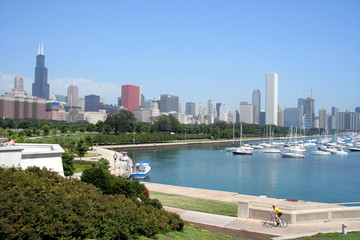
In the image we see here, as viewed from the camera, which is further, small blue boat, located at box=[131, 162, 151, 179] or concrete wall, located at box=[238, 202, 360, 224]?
small blue boat, located at box=[131, 162, 151, 179]

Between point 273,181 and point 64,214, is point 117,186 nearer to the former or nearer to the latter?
point 64,214

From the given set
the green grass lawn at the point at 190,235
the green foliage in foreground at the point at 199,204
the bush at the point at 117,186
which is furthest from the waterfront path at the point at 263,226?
the bush at the point at 117,186

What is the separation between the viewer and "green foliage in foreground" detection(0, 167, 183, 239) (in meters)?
8.49

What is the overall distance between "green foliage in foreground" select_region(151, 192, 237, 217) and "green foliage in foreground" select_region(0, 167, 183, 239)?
6.28 metres

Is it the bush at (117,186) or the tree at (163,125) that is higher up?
the tree at (163,125)

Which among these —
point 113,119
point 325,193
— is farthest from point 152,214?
point 113,119

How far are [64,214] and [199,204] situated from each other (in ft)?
39.4

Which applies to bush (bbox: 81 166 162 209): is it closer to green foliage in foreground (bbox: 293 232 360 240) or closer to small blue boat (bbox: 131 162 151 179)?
green foliage in foreground (bbox: 293 232 360 240)

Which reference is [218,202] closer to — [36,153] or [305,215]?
[305,215]

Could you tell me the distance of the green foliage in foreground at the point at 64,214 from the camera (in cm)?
849

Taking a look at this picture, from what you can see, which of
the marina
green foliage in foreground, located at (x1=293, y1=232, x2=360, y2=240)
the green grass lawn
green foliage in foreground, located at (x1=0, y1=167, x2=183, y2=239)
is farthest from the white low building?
the marina

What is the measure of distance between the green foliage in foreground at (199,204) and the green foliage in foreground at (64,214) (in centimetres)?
628

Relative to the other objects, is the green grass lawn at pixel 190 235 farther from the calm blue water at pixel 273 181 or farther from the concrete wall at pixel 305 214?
the calm blue water at pixel 273 181

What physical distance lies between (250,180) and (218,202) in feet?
78.2
